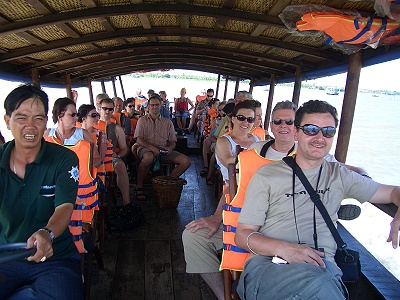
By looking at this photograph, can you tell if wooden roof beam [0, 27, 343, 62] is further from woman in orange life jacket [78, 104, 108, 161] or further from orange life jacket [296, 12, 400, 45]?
orange life jacket [296, 12, 400, 45]

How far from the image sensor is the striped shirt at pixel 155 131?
5.40 meters

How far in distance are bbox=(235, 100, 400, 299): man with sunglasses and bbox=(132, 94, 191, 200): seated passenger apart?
3324 mm

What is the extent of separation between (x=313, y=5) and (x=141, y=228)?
2.84 m

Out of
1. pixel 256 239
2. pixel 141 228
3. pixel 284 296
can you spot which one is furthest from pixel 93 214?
pixel 284 296

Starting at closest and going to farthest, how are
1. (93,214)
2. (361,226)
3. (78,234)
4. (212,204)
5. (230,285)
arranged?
(230,285), (78,234), (93,214), (212,204), (361,226)

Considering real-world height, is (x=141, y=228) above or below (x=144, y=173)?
below

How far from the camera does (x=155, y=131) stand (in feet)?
17.8

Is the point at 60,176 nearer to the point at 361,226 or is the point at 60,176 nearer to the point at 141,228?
the point at 141,228

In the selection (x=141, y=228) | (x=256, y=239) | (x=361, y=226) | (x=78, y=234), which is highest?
(x=256, y=239)

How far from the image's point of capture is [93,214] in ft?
9.45

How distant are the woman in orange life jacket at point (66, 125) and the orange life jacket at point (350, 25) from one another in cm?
228

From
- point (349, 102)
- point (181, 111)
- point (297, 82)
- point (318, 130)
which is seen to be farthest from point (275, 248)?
point (181, 111)

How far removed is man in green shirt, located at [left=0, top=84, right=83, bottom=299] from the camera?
171 centimetres

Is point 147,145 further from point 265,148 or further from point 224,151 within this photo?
point 265,148
